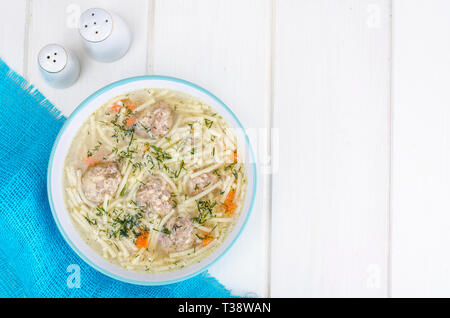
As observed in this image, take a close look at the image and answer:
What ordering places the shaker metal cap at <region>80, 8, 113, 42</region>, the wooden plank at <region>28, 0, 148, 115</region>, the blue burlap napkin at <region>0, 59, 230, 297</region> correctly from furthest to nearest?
the wooden plank at <region>28, 0, 148, 115</region> → the blue burlap napkin at <region>0, 59, 230, 297</region> → the shaker metal cap at <region>80, 8, 113, 42</region>

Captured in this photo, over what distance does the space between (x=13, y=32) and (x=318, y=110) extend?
4.79 feet

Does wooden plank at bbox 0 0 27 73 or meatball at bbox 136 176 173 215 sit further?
wooden plank at bbox 0 0 27 73

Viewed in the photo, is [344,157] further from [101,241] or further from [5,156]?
[5,156]

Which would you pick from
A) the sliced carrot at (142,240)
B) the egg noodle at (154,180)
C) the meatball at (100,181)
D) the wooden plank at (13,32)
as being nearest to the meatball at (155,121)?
the egg noodle at (154,180)

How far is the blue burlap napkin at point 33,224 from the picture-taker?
77.9 inches

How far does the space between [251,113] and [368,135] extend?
0.56 m

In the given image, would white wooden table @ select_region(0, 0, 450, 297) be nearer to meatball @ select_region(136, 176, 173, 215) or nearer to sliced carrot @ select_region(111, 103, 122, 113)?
sliced carrot @ select_region(111, 103, 122, 113)

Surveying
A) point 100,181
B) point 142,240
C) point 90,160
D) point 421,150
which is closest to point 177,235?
point 142,240

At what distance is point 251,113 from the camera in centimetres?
215

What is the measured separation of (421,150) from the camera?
7.22ft

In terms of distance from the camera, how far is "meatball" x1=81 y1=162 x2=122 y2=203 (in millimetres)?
1909

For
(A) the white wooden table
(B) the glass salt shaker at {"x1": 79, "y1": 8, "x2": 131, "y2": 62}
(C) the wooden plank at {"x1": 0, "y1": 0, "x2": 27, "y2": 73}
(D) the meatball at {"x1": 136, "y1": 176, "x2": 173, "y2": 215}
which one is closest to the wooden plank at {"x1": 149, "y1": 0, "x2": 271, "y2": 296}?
(A) the white wooden table

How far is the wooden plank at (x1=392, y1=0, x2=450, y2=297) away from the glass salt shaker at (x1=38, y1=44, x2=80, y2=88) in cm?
148

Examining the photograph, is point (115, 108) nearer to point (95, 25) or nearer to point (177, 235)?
point (95, 25)
